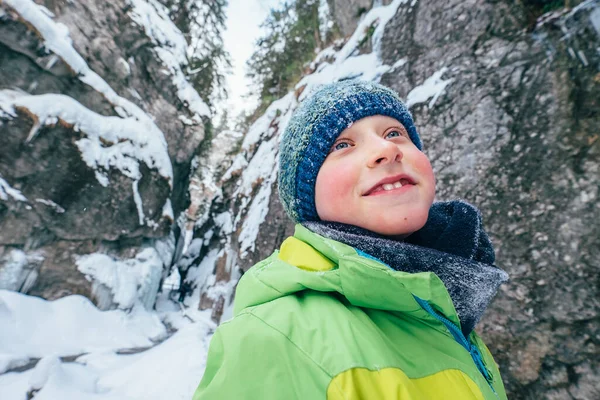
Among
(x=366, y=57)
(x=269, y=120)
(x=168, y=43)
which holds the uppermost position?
(x=168, y=43)

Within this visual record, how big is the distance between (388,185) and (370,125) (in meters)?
0.47

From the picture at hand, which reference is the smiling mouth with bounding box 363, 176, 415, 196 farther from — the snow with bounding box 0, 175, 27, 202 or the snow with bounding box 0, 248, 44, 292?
the snow with bounding box 0, 175, 27, 202

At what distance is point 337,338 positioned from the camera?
2.56ft

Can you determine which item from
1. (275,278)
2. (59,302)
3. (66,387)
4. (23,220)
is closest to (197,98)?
(23,220)

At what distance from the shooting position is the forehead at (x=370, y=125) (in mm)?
1522

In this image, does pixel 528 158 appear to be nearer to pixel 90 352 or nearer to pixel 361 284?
pixel 361 284

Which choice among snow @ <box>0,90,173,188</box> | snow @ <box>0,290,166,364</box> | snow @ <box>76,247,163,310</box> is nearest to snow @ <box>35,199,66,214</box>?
snow @ <box>0,90,173,188</box>

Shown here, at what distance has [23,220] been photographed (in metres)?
7.92

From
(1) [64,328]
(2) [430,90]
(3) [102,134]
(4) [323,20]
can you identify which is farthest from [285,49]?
(1) [64,328]

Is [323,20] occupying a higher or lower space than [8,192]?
higher

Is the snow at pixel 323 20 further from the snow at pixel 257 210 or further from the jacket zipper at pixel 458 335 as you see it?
the jacket zipper at pixel 458 335

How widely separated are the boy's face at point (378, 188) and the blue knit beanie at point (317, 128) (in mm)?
109

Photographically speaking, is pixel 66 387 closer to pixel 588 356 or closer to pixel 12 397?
pixel 12 397

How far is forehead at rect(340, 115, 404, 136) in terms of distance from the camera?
4.99 ft
